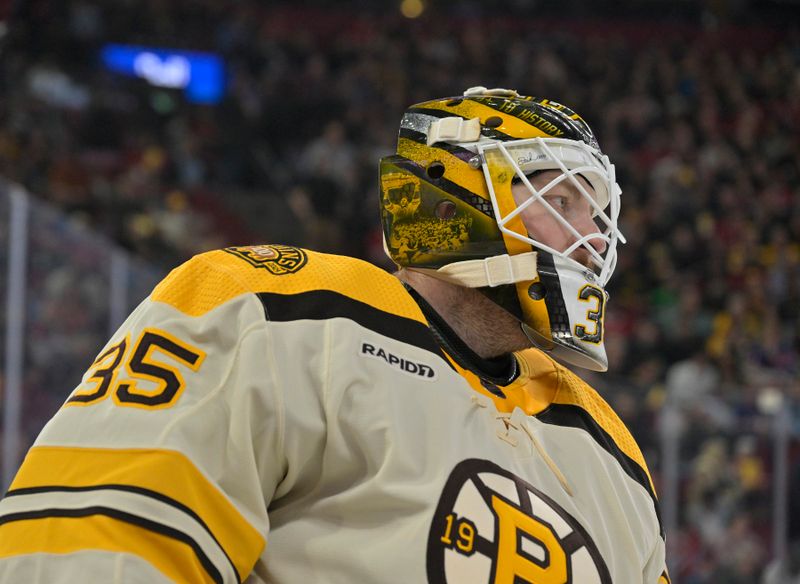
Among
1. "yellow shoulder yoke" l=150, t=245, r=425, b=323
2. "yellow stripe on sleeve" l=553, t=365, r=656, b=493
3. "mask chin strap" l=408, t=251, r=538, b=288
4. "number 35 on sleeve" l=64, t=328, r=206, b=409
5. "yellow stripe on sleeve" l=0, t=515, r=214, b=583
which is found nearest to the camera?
"yellow stripe on sleeve" l=0, t=515, r=214, b=583

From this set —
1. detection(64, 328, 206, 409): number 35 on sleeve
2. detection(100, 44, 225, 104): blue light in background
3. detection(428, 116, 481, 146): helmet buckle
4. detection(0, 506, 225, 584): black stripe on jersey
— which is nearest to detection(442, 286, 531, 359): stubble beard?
detection(428, 116, 481, 146): helmet buckle

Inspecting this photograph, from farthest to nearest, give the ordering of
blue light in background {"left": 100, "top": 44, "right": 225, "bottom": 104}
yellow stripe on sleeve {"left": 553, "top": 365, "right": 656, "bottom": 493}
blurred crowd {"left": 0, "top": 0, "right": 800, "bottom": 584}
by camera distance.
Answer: blue light in background {"left": 100, "top": 44, "right": 225, "bottom": 104}, blurred crowd {"left": 0, "top": 0, "right": 800, "bottom": 584}, yellow stripe on sleeve {"left": 553, "top": 365, "right": 656, "bottom": 493}

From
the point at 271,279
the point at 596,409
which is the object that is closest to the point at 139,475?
the point at 271,279

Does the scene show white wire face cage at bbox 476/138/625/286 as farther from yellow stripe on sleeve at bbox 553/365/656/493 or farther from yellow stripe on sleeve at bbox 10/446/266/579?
yellow stripe on sleeve at bbox 10/446/266/579

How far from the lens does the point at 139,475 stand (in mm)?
1305

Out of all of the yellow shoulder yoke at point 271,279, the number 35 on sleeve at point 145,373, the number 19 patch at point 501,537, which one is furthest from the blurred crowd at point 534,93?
the number 35 on sleeve at point 145,373

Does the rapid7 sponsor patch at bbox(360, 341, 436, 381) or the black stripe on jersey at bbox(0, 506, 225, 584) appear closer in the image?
the black stripe on jersey at bbox(0, 506, 225, 584)

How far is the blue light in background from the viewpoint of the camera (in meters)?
10.7

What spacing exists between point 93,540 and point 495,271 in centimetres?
76

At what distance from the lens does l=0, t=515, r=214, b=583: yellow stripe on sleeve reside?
1.26 m

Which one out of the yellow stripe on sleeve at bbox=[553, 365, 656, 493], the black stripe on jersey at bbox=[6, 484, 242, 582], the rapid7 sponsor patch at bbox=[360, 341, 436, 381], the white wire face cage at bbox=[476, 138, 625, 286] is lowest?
the yellow stripe on sleeve at bbox=[553, 365, 656, 493]

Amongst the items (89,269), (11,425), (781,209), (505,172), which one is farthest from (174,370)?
(781,209)

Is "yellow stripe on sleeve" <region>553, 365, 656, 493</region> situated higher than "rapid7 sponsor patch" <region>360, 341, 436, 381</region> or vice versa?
"rapid7 sponsor patch" <region>360, 341, 436, 381</region>

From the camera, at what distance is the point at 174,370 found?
4.58 feet
